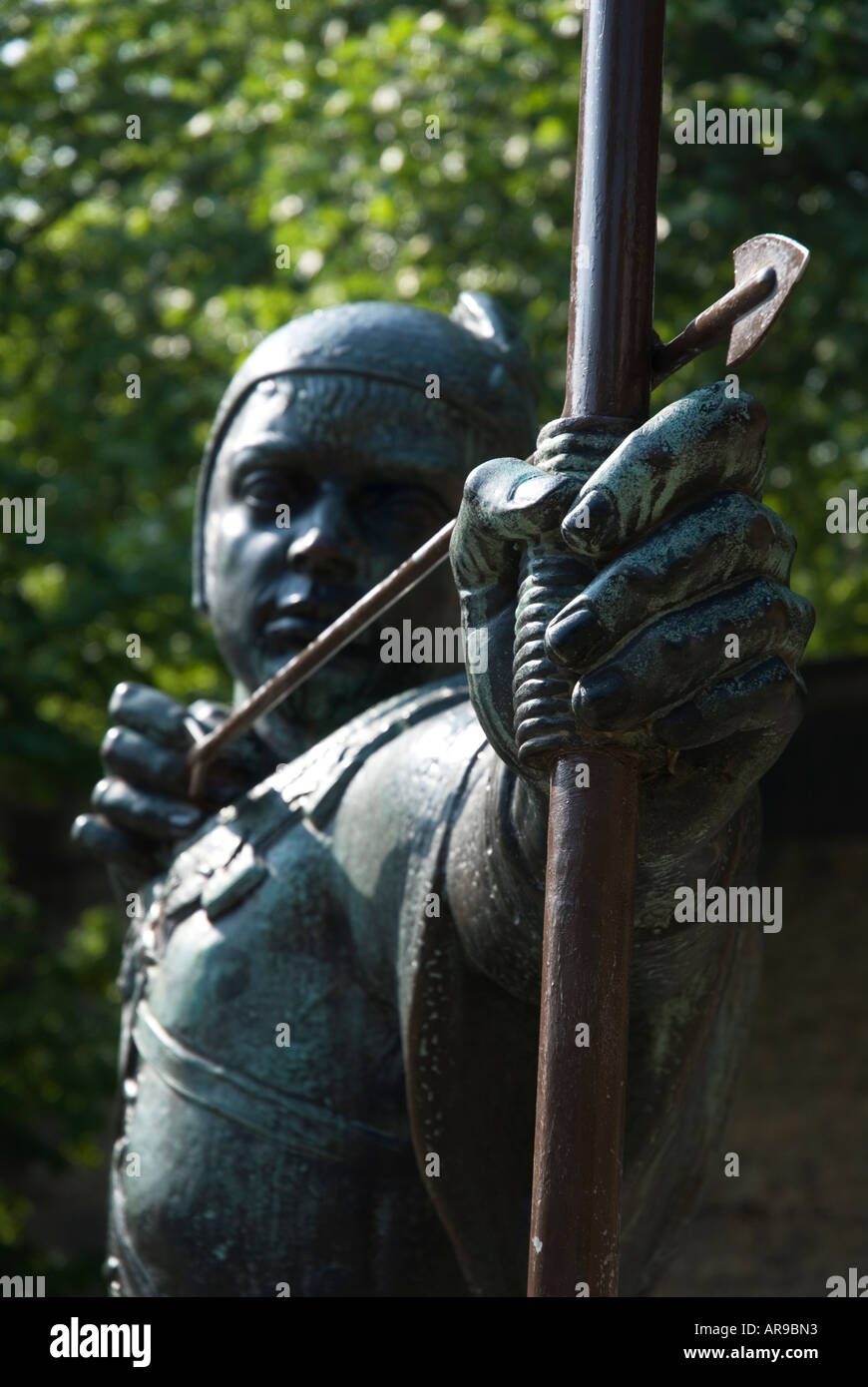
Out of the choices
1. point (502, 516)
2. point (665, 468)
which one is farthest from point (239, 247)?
point (665, 468)

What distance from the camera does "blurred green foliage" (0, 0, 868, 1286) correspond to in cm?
754

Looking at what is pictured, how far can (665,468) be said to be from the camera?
180cm

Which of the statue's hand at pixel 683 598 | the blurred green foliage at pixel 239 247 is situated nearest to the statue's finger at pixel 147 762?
the statue's hand at pixel 683 598

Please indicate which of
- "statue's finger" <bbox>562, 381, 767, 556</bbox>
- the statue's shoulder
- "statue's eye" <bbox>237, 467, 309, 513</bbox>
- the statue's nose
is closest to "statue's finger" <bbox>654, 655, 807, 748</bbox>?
"statue's finger" <bbox>562, 381, 767, 556</bbox>

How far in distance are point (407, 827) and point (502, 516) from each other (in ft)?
2.11

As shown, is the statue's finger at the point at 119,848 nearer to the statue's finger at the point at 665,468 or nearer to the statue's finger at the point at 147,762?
the statue's finger at the point at 147,762

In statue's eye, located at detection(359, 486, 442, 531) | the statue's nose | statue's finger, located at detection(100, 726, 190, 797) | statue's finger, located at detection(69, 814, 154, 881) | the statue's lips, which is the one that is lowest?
statue's finger, located at detection(69, 814, 154, 881)

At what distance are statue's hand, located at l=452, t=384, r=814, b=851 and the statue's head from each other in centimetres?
118

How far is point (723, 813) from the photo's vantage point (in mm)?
1919

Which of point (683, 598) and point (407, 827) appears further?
point (407, 827)

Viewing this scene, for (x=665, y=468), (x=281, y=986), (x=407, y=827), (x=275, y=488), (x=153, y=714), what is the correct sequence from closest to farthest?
(x=665, y=468) → (x=407, y=827) → (x=281, y=986) → (x=275, y=488) → (x=153, y=714)

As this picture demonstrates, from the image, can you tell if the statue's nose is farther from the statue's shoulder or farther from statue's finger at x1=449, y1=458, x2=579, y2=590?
statue's finger at x1=449, y1=458, x2=579, y2=590

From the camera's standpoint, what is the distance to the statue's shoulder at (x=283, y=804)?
2.69 m

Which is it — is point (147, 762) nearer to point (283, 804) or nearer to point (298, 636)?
point (298, 636)
